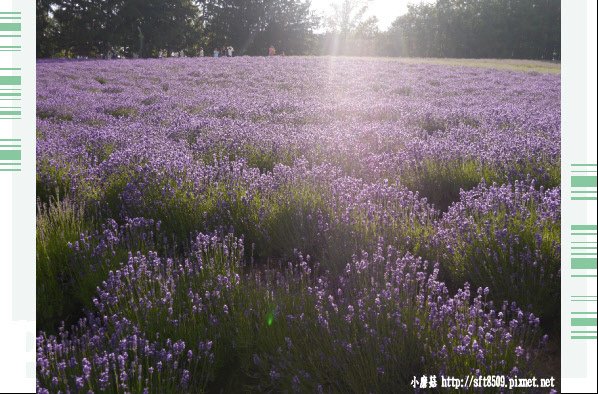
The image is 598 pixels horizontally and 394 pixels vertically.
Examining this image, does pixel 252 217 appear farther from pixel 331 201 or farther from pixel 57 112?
pixel 57 112

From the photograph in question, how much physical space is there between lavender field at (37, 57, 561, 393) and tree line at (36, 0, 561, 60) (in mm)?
13718

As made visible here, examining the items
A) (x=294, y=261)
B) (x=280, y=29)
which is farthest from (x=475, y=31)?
(x=294, y=261)

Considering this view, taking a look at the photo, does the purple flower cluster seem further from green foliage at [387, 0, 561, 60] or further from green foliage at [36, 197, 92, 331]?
green foliage at [387, 0, 561, 60]

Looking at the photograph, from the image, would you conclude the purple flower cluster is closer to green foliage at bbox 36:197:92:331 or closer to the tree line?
green foliage at bbox 36:197:92:331

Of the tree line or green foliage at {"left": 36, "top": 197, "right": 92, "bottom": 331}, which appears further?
the tree line

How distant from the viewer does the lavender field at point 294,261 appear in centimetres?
201

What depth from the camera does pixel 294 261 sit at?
327 cm

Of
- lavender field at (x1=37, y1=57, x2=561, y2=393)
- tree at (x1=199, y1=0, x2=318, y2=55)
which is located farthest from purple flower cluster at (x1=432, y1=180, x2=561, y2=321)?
tree at (x1=199, y1=0, x2=318, y2=55)

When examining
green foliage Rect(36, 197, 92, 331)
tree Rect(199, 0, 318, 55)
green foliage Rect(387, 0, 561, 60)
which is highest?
tree Rect(199, 0, 318, 55)

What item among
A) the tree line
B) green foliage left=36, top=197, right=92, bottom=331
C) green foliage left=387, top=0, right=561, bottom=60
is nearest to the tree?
the tree line

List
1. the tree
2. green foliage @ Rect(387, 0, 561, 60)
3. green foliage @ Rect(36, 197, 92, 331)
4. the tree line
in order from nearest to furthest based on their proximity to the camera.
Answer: green foliage @ Rect(36, 197, 92, 331) → green foliage @ Rect(387, 0, 561, 60) → the tree line → the tree

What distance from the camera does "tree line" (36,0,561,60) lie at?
27.9 meters

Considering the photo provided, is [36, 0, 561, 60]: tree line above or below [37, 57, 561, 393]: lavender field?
above

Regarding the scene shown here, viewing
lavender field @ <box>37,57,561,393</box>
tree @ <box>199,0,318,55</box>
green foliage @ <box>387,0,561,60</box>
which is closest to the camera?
lavender field @ <box>37,57,561,393</box>
